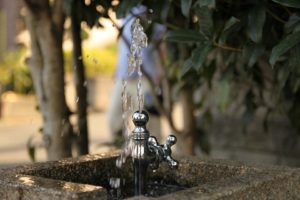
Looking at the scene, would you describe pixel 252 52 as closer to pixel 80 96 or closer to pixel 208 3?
pixel 208 3

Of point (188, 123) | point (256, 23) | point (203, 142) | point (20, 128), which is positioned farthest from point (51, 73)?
point (20, 128)

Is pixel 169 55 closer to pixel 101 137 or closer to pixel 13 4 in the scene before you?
pixel 101 137

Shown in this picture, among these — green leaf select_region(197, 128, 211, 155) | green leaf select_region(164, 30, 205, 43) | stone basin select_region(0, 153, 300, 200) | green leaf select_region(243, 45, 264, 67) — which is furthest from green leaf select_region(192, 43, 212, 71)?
green leaf select_region(197, 128, 211, 155)

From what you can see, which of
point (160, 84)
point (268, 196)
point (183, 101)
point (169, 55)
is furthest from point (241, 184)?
point (160, 84)

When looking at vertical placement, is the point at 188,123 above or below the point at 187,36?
below

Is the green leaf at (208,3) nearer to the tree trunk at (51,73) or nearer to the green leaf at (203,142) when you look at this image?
the tree trunk at (51,73)

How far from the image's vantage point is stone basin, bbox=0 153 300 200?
6.40ft

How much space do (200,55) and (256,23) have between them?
250 mm

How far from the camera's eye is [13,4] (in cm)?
1482

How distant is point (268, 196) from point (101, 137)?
7066mm

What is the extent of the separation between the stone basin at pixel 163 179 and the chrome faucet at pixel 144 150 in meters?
0.12

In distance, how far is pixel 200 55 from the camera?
2.54m

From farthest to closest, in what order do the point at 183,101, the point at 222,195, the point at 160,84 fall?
the point at 160,84 < the point at 183,101 < the point at 222,195

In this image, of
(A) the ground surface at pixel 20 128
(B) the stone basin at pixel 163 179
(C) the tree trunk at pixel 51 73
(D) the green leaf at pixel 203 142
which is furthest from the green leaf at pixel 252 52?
(A) the ground surface at pixel 20 128
